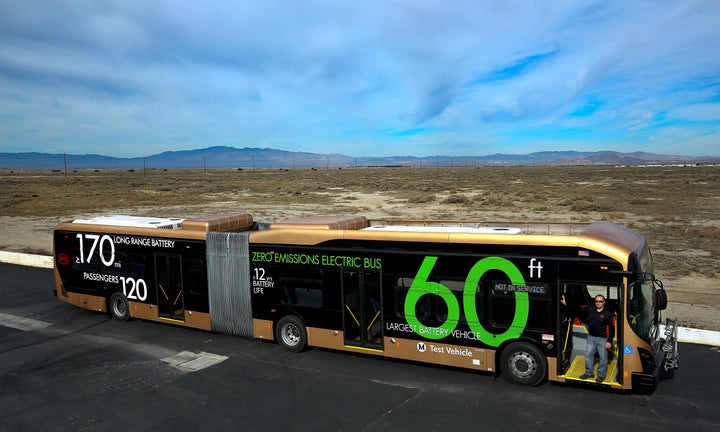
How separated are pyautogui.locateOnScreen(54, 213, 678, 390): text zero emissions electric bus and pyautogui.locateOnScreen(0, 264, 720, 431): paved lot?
0.46 meters

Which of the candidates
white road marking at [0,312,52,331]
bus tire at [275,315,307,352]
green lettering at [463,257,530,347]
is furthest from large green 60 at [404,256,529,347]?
white road marking at [0,312,52,331]

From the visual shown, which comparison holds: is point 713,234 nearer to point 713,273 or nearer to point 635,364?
point 713,273

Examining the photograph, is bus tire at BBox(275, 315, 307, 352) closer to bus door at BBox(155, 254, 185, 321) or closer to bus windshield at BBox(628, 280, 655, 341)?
bus door at BBox(155, 254, 185, 321)

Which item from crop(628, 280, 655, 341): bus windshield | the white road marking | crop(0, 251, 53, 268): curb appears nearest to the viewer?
crop(628, 280, 655, 341): bus windshield

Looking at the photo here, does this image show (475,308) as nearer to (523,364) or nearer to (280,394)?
(523,364)

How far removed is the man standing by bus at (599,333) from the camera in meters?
8.81

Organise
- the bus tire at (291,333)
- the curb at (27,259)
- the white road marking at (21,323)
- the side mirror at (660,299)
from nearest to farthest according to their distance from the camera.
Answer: the side mirror at (660,299) → the bus tire at (291,333) → the white road marking at (21,323) → the curb at (27,259)

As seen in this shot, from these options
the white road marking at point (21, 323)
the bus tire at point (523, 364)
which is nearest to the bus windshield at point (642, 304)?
the bus tire at point (523, 364)

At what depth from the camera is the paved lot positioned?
842 centimetres

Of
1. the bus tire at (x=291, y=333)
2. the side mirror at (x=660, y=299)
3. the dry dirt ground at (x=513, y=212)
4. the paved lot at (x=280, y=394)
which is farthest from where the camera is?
the dry dirt ground at (x=513, y=212)

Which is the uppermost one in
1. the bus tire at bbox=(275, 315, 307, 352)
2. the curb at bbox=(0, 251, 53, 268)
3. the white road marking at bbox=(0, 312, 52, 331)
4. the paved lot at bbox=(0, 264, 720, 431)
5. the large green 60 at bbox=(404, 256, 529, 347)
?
the large green 60 at bbox=(404, 256, 529, 347)

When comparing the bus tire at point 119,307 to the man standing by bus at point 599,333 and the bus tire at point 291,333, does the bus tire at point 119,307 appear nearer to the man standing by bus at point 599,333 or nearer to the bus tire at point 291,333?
the bus tire at point 291,333

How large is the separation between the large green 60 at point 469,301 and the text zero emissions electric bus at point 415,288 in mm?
21

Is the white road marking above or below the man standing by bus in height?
below
